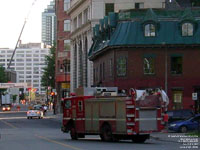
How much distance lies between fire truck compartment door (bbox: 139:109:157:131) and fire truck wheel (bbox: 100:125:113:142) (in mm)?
2075

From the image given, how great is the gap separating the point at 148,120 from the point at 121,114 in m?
1.40

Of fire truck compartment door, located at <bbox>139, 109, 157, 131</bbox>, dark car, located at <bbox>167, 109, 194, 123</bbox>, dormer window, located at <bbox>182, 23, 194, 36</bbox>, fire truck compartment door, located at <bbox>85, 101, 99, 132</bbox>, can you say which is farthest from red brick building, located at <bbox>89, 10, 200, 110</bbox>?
fire truck compartment door, located at <bbox>139, 109, 157, 131</bbox>

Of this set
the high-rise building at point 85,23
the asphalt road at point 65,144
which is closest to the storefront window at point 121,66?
the high-rise building at point 85,23

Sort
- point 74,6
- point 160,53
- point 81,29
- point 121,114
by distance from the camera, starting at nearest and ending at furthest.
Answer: point 121,114 < point 160,53 < point 81,29 < point 74,6

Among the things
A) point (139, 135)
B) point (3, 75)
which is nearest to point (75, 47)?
point (139, 135)

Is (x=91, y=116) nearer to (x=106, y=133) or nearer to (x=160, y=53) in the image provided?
(x=106, y=133)

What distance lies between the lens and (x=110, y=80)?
6919 cm

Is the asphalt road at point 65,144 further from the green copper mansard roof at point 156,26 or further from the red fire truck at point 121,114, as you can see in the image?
the green copper mansard roof at point 156,26

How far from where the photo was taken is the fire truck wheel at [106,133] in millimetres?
33378

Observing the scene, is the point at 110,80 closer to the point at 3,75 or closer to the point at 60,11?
the point at 60,11

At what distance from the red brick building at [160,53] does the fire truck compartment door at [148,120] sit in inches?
1273

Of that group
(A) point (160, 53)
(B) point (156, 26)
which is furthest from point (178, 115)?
(B) point (156, 26)

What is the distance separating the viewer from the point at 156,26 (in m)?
66.4

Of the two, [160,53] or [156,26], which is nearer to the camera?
[160,53]
